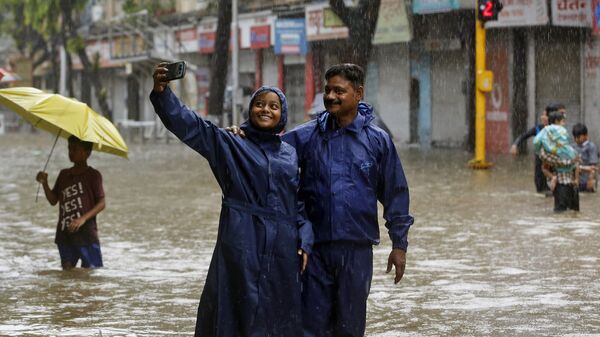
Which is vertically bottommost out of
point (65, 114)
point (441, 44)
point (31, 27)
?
point (65, 114)

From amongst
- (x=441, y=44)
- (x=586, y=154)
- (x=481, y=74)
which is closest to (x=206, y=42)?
(x=441, y=44)

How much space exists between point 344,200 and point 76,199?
15.4ft

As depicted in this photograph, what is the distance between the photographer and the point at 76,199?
393 inches

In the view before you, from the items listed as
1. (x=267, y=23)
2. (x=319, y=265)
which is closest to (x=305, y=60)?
(x=267, y=23)

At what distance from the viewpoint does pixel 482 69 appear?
2258 centimetres

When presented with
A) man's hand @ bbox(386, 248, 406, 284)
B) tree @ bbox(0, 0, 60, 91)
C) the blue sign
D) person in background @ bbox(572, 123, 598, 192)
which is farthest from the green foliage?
man's hand @ bbox(386, 248, 406, 284)

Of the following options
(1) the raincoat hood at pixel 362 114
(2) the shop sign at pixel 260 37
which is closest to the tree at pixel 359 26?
(2) the shop sign at pixel 260 37

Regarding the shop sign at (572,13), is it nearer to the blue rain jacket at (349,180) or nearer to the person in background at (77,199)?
the person in background at (77,199)

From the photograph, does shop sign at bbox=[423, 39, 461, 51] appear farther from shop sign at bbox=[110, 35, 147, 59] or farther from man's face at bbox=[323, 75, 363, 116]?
man's face at bbox=[323, 75, 363, 116]

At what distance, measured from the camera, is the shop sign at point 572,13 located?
26484mm

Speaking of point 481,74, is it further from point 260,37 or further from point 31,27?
point 31,27

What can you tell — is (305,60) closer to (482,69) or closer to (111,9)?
(482,69)

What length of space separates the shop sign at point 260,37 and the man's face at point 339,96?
3281cm

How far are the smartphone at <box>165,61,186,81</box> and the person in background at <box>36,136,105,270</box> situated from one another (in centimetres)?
490
